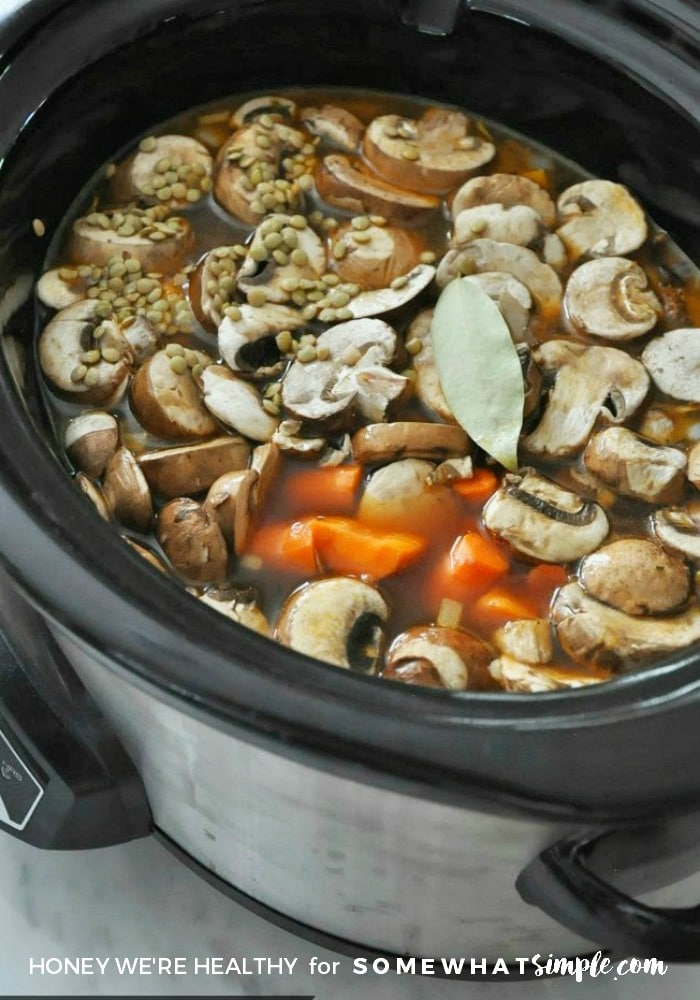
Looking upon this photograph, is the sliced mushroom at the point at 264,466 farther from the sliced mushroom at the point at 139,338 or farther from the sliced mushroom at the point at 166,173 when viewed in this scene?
the sliced mushroom at the point at 166,173

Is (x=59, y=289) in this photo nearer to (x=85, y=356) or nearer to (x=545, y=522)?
(x=85, y=356)

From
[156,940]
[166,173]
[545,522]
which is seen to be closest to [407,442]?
[545,522]

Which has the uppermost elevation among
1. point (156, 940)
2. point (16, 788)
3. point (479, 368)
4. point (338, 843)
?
point (479, 368)

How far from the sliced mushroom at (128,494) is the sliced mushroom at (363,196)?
1.50 ft

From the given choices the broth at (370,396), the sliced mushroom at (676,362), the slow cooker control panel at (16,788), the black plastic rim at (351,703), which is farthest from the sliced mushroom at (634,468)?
the slow cooker control panel at (16,788)

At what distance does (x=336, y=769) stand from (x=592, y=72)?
94 centimetres

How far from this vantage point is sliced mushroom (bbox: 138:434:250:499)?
3.78ft

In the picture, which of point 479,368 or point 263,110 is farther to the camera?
point 263,110

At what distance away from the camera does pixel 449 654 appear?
104 centimetres

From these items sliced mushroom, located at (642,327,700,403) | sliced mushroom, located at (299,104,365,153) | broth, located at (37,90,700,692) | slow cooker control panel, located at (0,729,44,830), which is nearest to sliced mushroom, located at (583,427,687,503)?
broth, located at (37,90,700,692)

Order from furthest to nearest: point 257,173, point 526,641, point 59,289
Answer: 1. point 257,173
2. point 59,289
3. point 526,641

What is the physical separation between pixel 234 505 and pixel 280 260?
0.34m

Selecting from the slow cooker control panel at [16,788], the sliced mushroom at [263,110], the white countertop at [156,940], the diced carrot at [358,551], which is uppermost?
the sliced mushroom at [263,110]

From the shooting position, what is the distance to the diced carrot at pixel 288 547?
1.13m
